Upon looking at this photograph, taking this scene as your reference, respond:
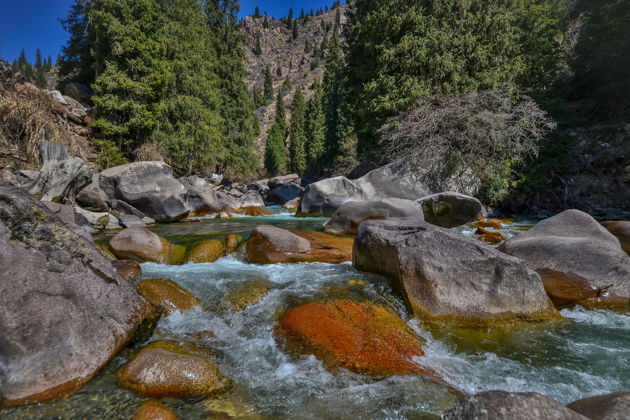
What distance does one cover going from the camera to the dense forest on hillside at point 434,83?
11680 millimetres

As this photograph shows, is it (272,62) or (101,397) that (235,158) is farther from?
(272,62)

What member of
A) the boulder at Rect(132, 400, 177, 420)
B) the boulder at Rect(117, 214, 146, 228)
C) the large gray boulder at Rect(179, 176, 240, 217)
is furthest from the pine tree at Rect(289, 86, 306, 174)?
the boulder at Rect(132, 400, 177, 420)

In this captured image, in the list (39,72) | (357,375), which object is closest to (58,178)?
(357,375)

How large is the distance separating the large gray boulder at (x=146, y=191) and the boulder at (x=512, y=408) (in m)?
10.9

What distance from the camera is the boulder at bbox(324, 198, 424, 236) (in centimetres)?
775

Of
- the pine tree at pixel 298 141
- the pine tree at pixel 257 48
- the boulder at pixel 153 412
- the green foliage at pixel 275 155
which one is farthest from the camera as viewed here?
the pine tree at pixel 257 48

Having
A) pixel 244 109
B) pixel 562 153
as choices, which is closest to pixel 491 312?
pixel 562 153

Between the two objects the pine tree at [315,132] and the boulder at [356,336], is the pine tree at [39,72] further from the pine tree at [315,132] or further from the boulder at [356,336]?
the boulder at [356,336]

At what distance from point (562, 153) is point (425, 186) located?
17.9 feet

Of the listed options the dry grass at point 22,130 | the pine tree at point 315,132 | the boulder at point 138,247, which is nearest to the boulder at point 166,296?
the boulder at point 138,247

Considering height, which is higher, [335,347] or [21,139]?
[21,139]

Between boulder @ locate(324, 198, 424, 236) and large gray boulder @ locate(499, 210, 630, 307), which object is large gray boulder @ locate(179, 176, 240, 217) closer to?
boulder @ locate(324, 198, 424, 236)

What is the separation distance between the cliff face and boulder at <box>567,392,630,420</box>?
3468 inches

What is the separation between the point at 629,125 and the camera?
11.3 meters
